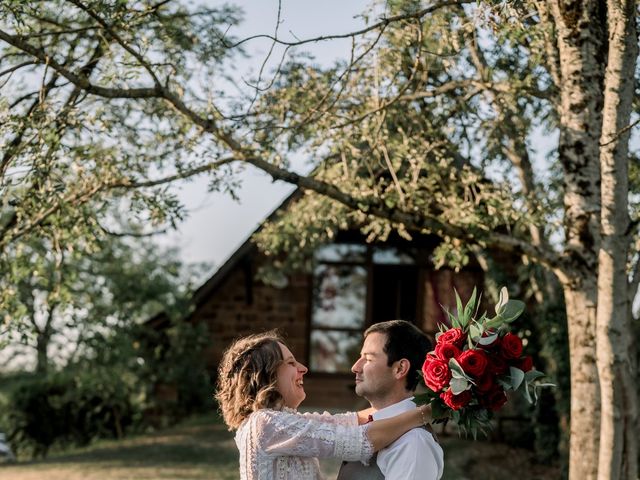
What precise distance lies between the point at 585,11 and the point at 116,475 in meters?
10.0

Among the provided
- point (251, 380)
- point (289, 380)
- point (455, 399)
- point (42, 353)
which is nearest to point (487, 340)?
point (455, 399)

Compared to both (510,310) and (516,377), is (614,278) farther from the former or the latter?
Answer: (516,377)

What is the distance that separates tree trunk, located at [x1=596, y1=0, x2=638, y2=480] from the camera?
26.6 feet

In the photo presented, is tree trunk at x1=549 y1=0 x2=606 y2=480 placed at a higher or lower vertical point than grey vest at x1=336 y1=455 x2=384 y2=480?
higher

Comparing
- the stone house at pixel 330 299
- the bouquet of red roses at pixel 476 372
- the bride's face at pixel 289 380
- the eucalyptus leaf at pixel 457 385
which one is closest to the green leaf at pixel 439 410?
the bouquet of red roses at pixel 476 372

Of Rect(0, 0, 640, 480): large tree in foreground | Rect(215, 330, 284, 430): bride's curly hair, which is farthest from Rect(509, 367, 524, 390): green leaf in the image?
Rect(0, 0, 640, 480): large tree in foreground

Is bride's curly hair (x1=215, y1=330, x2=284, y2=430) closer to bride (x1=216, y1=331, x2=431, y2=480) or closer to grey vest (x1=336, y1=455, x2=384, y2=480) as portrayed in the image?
bride (x1=216, y1=331, x2=431, y2=480)

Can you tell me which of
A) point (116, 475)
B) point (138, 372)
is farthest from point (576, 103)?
point (138, 372)

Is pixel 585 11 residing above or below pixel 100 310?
above

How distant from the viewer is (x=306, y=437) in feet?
14.1

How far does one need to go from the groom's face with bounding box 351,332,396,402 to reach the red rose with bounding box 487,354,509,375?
407 millimetres

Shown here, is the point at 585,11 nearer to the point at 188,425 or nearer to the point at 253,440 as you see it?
the point at 253,440

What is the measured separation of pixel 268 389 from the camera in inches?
175

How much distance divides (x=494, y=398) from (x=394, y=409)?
413 millimetres
